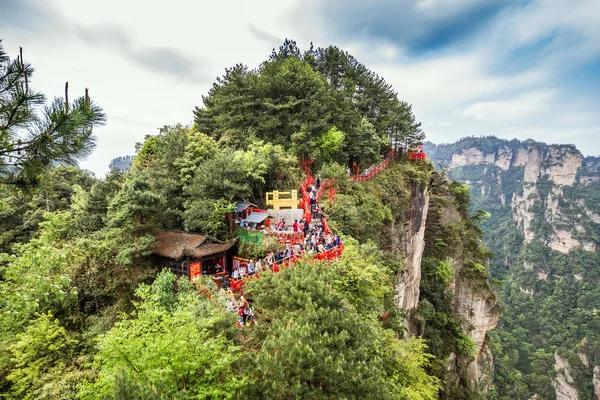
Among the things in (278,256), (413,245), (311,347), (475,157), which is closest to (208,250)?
(278,256)

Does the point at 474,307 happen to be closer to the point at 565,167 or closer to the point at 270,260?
the point at 270,260

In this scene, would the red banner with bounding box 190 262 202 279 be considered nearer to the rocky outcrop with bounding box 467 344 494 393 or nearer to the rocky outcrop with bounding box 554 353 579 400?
the rocky outcrop with bounding box 467 344 494 393

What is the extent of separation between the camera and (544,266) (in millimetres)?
86750

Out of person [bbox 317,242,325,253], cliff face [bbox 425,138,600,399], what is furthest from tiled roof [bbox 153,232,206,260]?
cliff face [bbox 425,138,600,399]

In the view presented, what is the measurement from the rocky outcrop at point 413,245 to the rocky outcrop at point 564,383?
142 feet

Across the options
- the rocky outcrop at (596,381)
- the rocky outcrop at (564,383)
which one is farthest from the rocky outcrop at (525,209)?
the rocky outcrop at (596,381)

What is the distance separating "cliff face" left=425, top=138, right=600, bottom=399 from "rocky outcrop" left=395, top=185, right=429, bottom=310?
7.49 meters

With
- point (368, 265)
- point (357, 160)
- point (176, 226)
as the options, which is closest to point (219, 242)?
point (176, 226)

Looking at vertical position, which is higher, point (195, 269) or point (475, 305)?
point (195, 269)

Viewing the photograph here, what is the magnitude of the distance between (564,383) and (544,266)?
4680 cm

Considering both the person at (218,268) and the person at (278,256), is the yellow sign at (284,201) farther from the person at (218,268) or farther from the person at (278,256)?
the person at (218,268)

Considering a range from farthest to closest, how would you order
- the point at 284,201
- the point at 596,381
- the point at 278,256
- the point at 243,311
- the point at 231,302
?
1. the point at 596,381
2. the point at 284,201
3. the point at 278,256
4. the point at 231,302
5. the point at 243,311

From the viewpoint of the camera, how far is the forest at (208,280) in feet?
21.9

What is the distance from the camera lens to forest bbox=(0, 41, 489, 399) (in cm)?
668
